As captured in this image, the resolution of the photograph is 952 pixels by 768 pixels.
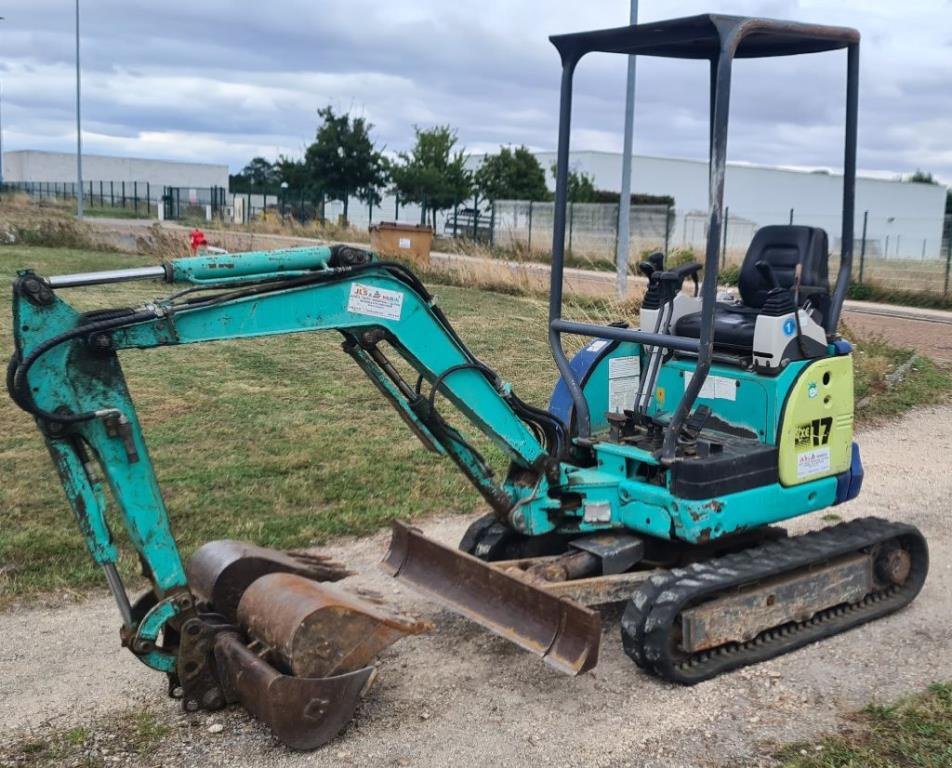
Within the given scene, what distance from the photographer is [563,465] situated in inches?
203

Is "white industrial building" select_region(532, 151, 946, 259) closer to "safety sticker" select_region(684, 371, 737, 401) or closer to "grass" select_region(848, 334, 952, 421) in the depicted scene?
"grass" select_region(848, 334, 952, 421)

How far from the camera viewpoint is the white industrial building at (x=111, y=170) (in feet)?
258

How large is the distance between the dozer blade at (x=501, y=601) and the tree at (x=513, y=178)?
133 feet

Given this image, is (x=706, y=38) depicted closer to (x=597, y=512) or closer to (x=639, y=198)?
(x=597, y=512)

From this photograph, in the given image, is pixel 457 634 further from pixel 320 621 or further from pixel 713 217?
pixel 713 217

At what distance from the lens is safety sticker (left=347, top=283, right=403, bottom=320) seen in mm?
4379

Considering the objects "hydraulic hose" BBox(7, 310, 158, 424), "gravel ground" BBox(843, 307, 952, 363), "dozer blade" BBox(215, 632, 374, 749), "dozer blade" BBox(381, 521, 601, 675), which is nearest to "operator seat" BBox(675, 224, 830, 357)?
"dozer blade" BBox(381, 521, 601, 675)

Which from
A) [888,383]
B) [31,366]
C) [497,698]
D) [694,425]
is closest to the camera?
[31,366]

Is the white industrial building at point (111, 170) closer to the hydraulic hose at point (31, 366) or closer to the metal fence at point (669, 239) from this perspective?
the metal fence at point (669, 239)

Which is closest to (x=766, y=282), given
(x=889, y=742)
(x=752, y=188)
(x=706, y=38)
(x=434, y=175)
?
(x=706, y=38)

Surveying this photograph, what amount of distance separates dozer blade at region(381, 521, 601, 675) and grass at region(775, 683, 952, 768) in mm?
884

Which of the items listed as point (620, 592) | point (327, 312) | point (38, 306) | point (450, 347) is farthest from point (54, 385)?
point (620, 592)

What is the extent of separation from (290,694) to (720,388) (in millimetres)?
2737

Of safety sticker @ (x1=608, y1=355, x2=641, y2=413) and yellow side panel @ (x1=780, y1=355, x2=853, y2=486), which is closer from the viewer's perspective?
yellow side panel @ (x1=780, y1=355, x2=853, y2=486)
